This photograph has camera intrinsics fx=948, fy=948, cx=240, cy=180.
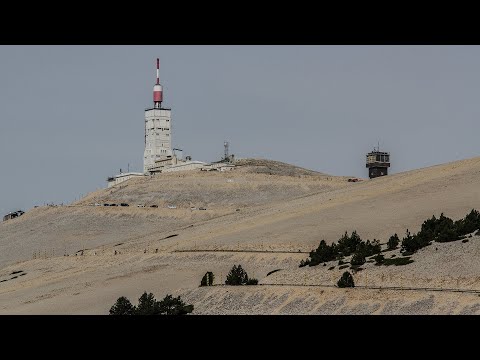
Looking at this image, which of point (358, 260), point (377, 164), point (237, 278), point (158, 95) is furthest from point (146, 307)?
point (158, 95)

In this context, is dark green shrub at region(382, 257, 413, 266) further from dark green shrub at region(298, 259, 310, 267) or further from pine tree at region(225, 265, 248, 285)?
pine tree at region(225, 265, 248, 285)

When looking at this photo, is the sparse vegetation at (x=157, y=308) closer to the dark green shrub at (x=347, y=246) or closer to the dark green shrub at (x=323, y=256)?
the dark green shrub at (x=323, y=256)

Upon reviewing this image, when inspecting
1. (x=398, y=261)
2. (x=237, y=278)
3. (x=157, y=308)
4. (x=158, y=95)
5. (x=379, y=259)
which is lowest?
(x=157, y=308)

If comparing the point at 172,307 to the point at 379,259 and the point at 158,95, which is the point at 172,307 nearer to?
the point at 379,259

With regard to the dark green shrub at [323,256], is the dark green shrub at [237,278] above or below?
below

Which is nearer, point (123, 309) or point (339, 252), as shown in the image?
point (123, 309)

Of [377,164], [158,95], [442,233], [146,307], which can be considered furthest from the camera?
[158,95]

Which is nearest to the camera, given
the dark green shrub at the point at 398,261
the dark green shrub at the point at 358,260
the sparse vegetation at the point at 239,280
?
the dark green shrub at the point at 398,261

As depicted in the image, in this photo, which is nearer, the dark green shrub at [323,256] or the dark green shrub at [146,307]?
the dark green shrub at [146,307]

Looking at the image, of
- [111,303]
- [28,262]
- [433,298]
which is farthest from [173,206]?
[433,298]

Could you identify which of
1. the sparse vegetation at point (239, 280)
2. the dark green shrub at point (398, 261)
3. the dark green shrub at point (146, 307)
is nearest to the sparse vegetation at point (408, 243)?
the dark green shrub at point (398, 261)

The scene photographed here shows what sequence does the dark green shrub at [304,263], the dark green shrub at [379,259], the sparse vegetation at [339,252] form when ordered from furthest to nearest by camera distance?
the dark green shrub at [304,263] → the sparse vegetation at [339,252] → the dark green shrub at [379,259]
